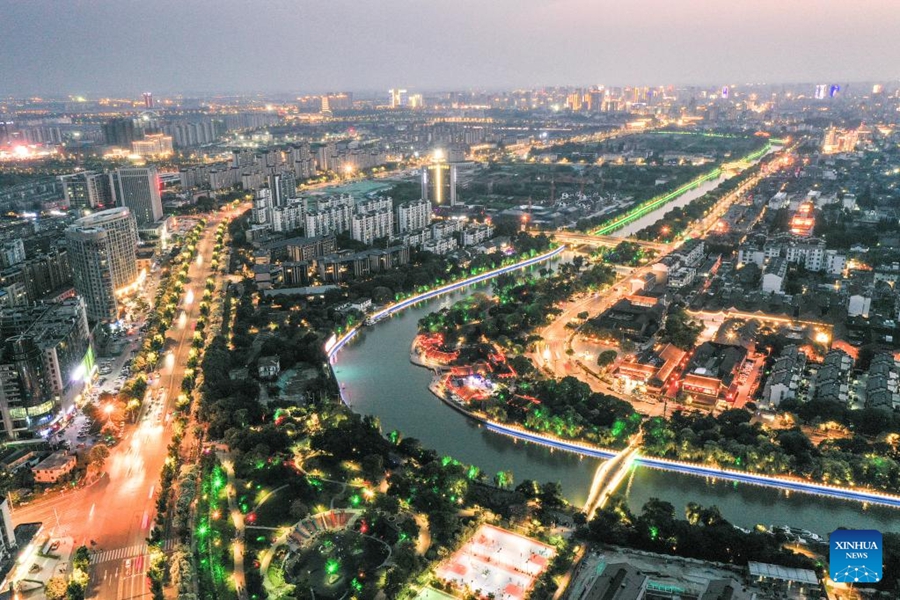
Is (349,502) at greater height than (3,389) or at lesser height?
lesser

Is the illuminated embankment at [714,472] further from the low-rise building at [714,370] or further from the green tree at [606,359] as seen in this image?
the green tree at [606,359]

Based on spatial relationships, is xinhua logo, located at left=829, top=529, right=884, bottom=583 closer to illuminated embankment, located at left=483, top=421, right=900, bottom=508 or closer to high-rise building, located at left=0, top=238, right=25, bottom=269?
illuminated embankment, located at left=483, top=421, right=900, bottom=508

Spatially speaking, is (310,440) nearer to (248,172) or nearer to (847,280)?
(847,280)

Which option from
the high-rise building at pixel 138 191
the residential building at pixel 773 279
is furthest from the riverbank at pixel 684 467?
the high-rise building at pixel 138 191

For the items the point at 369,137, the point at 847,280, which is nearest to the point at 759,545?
the point at 847,280

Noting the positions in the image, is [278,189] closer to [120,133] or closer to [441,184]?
[441,184]

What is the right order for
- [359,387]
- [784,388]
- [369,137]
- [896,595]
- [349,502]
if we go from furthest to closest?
[369,137] → [359,387] → [784,388] → [349,502] → [896,595]

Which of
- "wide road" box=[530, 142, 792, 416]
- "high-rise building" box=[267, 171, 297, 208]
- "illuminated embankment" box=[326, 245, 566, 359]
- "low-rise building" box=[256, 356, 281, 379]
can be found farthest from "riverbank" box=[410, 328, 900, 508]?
"high-rise building" box=[267, 171, 297, 208]
